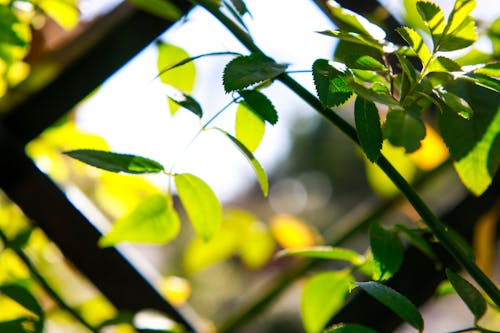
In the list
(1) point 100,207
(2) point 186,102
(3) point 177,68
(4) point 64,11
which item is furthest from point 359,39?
(1) point 100,207

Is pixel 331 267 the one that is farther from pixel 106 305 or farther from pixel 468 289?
pixel 468 289

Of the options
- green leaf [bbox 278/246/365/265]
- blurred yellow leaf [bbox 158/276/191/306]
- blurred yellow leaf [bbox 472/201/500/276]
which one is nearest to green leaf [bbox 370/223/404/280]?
green leaf [bbox 278/246/365/265]

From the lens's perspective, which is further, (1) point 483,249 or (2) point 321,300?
(1) point 483,249

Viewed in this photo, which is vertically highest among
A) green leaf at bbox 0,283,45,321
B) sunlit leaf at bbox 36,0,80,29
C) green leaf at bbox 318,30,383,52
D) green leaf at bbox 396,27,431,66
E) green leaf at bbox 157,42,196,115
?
sunlit leaf at bbox 36,0,80,29

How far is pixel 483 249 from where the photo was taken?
0.75m

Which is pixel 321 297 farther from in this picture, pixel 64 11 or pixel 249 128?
pixel 64 11

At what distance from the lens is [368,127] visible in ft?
1.16

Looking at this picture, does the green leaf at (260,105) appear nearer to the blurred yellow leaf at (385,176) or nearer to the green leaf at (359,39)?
the green leaf at (359,39)

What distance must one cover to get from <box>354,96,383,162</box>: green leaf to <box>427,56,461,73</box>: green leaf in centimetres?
4

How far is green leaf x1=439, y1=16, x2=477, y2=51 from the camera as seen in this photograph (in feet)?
1.22

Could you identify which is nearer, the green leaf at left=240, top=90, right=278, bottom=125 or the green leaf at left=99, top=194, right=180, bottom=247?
→ the green leaf at left=240, top=90, right=278, bottom=125

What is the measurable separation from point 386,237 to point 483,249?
34 centimetres

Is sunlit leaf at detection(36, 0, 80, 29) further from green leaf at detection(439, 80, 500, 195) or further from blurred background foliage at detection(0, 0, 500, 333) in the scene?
green leaf at detection(439, 80, 500, 195)

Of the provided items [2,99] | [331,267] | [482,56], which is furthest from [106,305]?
[482,56]
